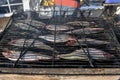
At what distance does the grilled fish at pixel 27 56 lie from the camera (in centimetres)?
506

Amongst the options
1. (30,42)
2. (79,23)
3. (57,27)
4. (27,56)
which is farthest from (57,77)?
(79,23)

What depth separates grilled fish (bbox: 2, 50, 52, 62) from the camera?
5.06 metres

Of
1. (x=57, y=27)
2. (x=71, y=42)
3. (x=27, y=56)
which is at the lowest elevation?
(x=27, y=56)

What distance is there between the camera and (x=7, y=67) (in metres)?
4.77

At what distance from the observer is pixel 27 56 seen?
5145mm

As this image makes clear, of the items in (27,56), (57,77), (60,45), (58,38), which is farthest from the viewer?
(58,38)

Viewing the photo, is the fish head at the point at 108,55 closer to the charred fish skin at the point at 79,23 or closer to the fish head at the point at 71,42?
the fish head at the point at 71,42

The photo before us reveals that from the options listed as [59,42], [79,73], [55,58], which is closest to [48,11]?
[59,42]

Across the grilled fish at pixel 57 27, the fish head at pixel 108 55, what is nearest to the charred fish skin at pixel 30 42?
the grilled fish at pixel 57 27

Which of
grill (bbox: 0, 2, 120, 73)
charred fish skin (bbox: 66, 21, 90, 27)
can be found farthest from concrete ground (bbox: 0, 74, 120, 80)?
charred fish skin (bbox: 66, 21, 90, 27)

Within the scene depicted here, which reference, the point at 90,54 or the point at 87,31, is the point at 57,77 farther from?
the point at 87,31

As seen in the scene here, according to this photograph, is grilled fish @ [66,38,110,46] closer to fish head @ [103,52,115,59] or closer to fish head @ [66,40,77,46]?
fish head @ [66,40,77,46]

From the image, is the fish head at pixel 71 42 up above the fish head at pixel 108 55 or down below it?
above

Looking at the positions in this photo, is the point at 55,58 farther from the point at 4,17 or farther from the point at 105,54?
the point at 4,17
